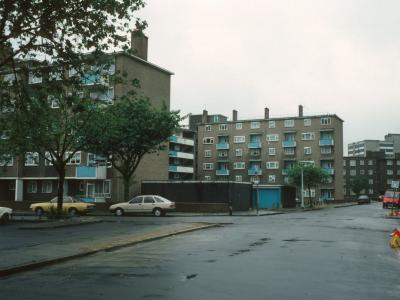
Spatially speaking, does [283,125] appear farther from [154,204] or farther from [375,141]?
[375,141]

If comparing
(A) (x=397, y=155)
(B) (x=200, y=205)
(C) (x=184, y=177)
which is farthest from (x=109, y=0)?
(A) (x=397, y=155)

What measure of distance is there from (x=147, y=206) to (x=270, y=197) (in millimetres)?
24731

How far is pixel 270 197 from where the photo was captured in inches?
2309

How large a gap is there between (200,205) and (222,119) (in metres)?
68.6

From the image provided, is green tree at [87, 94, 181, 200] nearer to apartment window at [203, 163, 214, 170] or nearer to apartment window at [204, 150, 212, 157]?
apartment window at [203, 163, 214, 170]

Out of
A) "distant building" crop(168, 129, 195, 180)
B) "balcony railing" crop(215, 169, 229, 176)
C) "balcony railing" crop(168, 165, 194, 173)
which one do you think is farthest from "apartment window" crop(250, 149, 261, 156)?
"balcony railing" crop(168, 165, 194, 173)

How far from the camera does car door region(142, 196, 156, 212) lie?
36.9 m

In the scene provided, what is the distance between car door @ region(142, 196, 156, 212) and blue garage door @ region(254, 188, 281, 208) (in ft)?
77.5

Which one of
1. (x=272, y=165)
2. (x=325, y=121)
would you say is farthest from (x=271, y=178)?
(x=325, y=121)

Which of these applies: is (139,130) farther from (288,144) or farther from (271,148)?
(271,148)

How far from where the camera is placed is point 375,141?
184500mm

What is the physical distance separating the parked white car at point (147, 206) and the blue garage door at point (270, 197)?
23.2 metres

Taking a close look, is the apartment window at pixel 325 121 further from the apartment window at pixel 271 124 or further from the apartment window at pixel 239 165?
the apartment window at pixel 239 165

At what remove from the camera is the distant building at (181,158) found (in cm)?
8991
